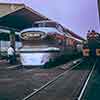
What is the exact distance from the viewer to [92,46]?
85.9ft

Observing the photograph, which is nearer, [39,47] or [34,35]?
[39,47]

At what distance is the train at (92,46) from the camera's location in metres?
25.8

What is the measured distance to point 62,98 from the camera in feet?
33.6

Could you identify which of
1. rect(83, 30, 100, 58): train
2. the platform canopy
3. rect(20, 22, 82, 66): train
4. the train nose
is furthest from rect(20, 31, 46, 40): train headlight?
the platform canopy

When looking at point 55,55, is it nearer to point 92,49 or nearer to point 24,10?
point 92,49

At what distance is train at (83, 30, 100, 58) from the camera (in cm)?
2575

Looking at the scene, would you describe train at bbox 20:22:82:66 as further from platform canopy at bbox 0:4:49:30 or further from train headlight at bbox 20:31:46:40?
platform canopy at bbox 0:4:49:30

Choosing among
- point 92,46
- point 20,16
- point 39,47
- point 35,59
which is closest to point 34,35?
point 39,47

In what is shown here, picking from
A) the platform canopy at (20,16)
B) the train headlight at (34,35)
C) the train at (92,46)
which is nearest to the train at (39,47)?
the train headlight at (34,35)

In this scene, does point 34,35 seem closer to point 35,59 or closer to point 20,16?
point 35,59

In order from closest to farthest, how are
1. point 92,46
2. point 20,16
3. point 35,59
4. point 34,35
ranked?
point 35,59 < point 34,35 < point 92,46 < point 20,16

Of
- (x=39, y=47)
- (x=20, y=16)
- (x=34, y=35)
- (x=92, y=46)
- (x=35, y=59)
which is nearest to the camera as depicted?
(x=35, y=59)

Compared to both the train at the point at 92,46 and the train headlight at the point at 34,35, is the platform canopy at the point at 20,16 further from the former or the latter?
the train headlight at the point at 34,35

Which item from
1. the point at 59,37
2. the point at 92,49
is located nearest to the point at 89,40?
the point at 92,49
